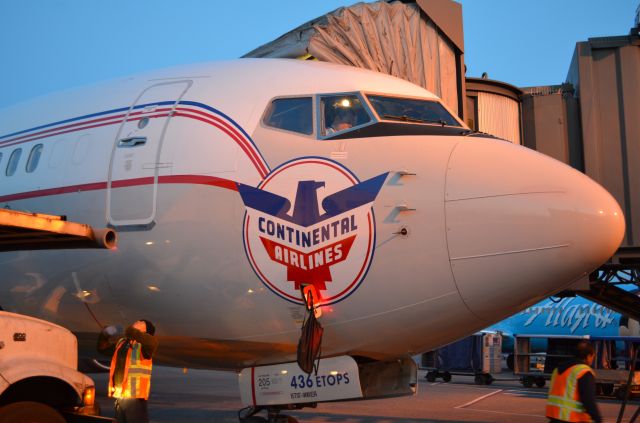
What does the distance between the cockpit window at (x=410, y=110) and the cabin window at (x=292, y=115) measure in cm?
64

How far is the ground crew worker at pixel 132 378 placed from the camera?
7.28m

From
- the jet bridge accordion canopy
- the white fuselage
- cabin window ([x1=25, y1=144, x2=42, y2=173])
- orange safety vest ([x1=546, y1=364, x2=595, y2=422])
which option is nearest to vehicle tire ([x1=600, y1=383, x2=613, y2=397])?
the jet bridge accordion canopy

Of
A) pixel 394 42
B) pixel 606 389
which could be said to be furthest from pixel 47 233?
pixel 606 389

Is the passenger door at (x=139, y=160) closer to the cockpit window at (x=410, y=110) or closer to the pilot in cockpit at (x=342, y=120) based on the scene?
the pilot in cockpit at (x=342, y=120)

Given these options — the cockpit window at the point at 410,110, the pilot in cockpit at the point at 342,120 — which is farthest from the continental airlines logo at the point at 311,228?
the cockpit window at the point at 410,110

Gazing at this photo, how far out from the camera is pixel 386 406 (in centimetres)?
1408

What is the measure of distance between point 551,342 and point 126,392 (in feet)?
52.4

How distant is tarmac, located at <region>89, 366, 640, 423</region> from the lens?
12406 millimetres

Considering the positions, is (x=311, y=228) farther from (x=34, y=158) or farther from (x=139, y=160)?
(x=34, y=158)

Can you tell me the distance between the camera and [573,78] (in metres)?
16.5

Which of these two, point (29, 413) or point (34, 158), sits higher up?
point (34, 158)

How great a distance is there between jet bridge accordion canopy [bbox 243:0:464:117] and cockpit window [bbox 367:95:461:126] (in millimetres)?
4050

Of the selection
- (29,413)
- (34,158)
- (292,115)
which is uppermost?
(292,115)

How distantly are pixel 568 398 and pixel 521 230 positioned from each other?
1426 mm
